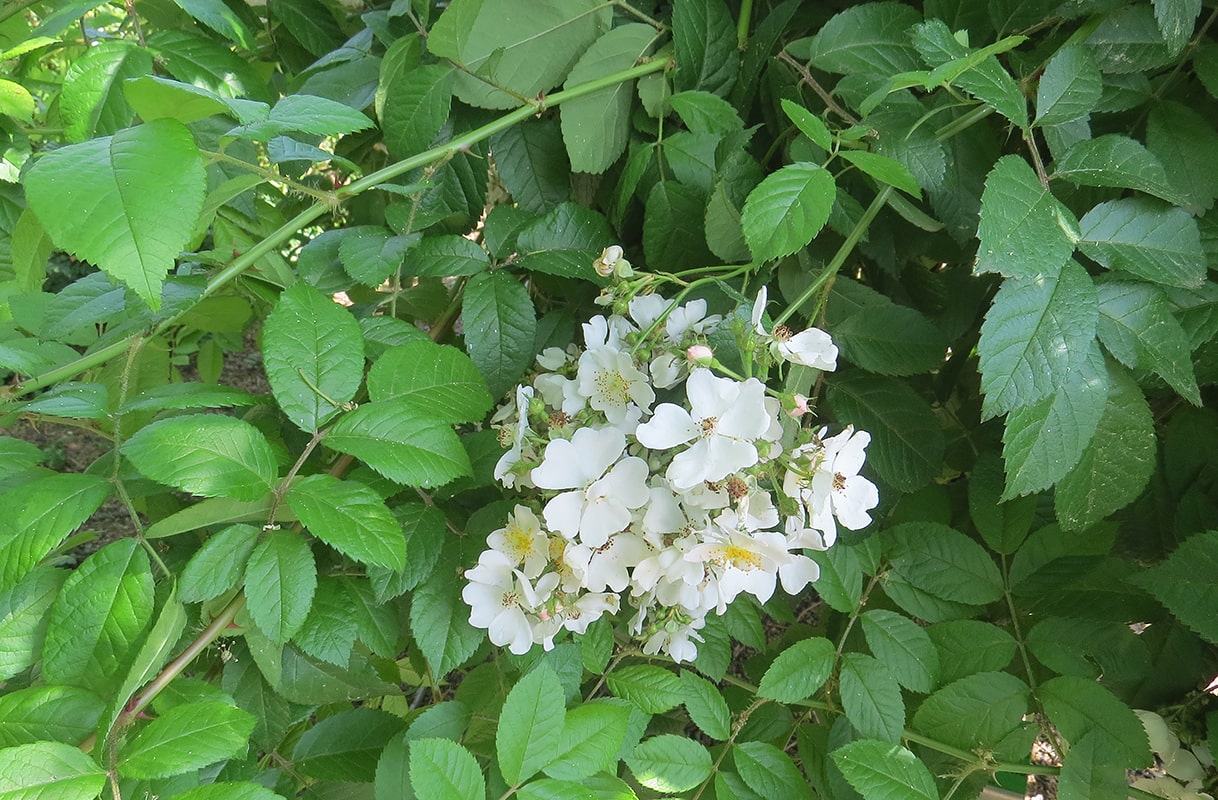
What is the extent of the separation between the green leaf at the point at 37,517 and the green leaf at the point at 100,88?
1.29ft

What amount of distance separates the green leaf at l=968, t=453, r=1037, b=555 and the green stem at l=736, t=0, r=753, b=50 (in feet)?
2.03

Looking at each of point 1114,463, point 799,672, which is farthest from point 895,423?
point 799,672

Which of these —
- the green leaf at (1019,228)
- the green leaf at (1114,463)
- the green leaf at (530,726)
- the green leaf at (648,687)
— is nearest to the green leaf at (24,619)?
the green leaf at (530,726)

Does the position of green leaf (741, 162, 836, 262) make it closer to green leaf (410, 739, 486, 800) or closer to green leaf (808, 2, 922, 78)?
green leaf (808, 2, 922, 78)

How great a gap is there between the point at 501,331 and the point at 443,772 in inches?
17.8

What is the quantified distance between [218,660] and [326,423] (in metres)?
A: 0.35

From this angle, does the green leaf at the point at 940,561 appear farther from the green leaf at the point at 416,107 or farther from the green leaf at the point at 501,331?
the green leaf at the point at 416,107

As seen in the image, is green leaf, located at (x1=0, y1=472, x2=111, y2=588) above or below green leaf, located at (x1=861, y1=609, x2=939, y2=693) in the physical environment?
above

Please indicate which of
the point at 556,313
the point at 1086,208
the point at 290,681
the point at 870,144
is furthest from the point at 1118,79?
the point at 290,681

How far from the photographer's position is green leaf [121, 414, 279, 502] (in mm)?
653

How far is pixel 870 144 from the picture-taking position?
0.82 m

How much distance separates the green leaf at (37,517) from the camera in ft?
2.13

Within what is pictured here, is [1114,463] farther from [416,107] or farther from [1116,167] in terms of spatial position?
[416,107]

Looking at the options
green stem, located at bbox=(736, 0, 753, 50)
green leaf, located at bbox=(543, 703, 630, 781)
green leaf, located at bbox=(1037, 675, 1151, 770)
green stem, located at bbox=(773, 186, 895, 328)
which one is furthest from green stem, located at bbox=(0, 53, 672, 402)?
green leaf, located at bbox=(1037, 675, 1151, 770)
